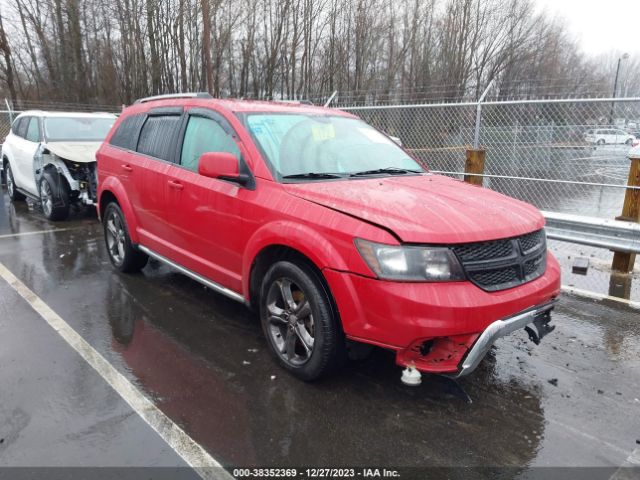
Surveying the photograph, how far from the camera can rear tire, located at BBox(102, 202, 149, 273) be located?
17.3 ft

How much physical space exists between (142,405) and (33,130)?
774 centimetres

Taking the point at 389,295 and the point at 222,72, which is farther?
the point at 222,72

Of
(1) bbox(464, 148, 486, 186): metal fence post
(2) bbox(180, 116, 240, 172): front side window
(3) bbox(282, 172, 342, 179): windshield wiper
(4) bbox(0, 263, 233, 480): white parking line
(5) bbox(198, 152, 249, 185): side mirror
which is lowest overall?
(4) bbox(0, 263, 233, 480): white parking line

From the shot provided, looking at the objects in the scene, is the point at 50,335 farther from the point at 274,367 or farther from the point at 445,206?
the point at 445,206

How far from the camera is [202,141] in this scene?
4137mm

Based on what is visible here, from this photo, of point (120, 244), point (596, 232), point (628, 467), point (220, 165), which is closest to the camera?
point (628, 467)

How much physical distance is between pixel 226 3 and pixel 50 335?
3186cm

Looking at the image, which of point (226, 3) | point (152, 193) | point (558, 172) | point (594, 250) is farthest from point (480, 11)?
point (152, 193)

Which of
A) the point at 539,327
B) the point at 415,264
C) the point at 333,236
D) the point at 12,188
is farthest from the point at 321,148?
the point at 12,188

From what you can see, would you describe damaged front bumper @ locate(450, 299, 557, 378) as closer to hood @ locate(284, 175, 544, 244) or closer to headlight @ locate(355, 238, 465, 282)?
headlight @ locate(355, 238, 465, 282)

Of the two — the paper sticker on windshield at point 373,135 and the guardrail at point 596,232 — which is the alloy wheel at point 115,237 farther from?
the guardrail at point 596,232

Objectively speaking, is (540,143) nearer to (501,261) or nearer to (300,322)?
(501,261)

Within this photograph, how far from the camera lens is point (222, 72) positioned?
3509 centimetres

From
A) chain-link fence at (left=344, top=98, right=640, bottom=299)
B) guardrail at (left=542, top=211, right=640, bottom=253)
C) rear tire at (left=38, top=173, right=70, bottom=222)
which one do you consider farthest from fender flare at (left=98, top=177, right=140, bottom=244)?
chain-link fence at (left=344, top=98, right=640, bottom=299)
